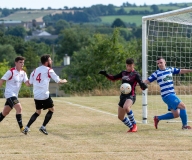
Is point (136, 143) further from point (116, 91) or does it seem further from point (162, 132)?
point (116, 91)

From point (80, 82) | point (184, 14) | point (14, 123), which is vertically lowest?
point (80, 82)

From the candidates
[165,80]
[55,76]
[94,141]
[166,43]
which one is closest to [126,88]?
[165,80]

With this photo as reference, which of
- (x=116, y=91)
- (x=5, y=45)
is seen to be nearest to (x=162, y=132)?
(x=116, y=91)

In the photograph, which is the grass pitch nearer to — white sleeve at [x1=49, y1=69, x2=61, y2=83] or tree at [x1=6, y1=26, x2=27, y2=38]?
white sleeve at [x1=49, y1=69, x2=61, y2=83]

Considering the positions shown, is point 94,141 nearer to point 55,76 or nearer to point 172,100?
point 55,76

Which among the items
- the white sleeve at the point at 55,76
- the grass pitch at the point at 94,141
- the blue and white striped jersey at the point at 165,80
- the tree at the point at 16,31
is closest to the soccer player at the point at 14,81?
the grass pitch at the point at 94,141

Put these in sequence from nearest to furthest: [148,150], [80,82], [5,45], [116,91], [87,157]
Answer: [87,157] → [148,150] → [116,91] → [80,82] → [5,45]

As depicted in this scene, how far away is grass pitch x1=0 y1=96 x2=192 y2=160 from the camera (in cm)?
1038

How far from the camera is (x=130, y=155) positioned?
10383 mm

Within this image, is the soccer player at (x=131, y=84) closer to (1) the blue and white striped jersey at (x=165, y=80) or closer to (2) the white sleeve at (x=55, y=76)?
(1) the blue and white striped jersey at (x=165, y=80)

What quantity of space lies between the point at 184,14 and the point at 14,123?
530 centimetres

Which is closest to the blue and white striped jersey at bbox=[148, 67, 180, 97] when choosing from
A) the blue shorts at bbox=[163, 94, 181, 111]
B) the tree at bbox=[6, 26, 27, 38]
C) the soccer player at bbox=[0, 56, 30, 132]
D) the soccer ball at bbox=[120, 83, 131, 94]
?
the blue shorts at bbox=[163, 94, 181, 111]

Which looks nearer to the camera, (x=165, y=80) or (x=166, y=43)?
(x=165, y=80)

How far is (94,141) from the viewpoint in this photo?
1216 centimetres
